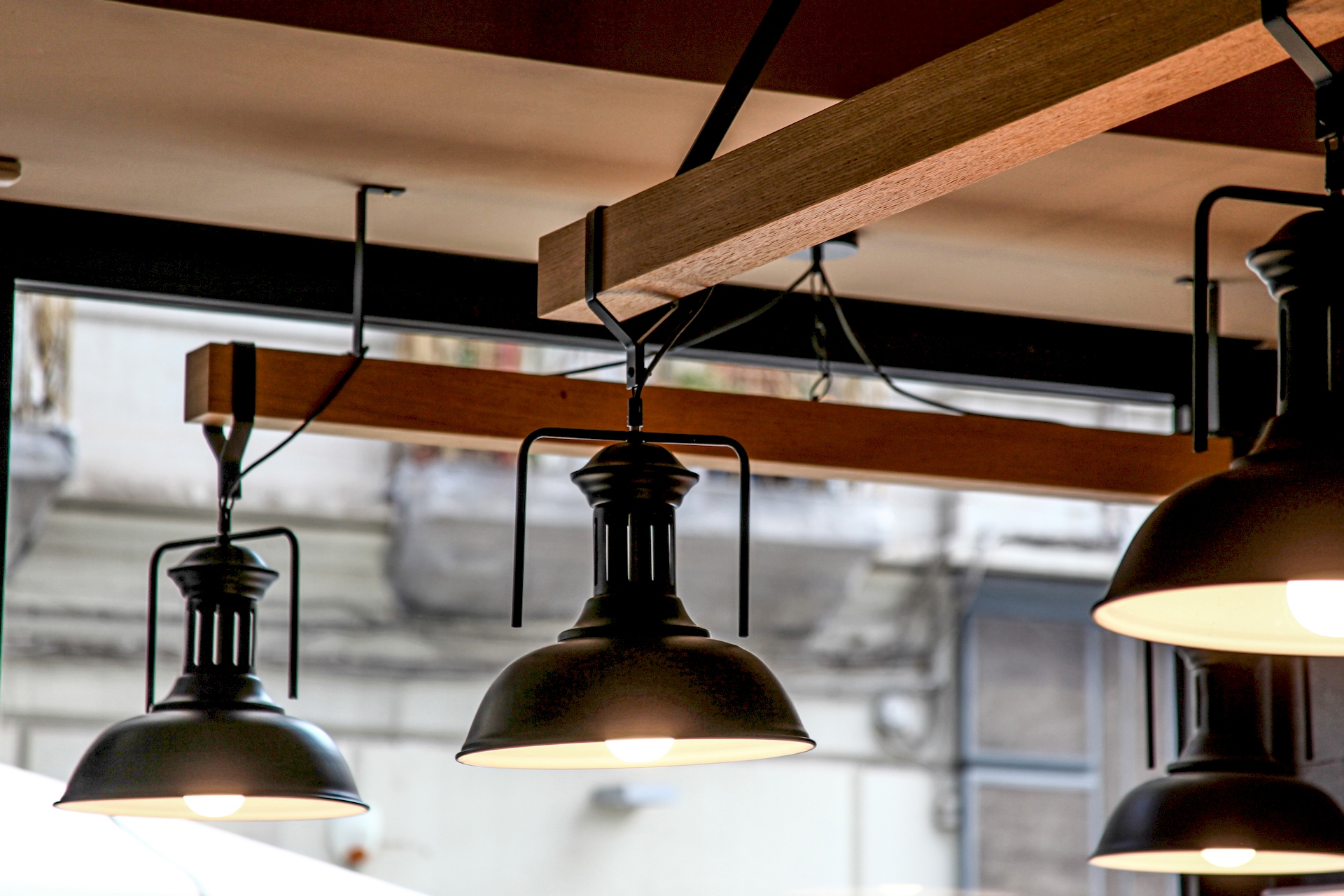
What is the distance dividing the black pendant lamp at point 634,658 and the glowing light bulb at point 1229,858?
1.28 m

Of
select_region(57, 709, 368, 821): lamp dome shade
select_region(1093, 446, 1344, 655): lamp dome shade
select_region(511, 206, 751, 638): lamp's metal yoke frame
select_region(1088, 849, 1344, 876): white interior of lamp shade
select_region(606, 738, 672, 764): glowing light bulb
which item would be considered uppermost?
select_region(511, 206, 751, 638): lamp's metal yoke frame

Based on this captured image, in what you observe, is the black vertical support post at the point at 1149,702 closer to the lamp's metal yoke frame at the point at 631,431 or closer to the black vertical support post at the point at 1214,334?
the black vertical support post at the point at 1214,334

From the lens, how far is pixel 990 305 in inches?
118

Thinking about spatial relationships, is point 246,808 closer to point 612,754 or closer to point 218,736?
point 218,736

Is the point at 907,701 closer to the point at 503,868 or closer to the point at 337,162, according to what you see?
the point at 503,868

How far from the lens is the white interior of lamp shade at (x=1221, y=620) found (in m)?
1.17

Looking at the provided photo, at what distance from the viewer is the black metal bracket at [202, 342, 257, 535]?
7.28ft

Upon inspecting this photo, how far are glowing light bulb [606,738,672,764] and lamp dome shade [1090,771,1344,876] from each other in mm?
1307

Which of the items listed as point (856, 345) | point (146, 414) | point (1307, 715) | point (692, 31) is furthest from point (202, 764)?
point (146, 414)

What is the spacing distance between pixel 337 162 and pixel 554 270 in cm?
96

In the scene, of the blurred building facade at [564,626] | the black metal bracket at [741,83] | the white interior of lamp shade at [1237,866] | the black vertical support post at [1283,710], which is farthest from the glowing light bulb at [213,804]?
the blurred building facade at [564,626]

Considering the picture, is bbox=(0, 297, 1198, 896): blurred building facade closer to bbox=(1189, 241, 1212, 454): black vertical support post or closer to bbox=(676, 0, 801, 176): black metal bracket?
bbox=(676, 0, 801, 176): black metal bracket

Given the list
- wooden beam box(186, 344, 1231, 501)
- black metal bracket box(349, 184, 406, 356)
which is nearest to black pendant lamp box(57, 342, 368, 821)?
wooden beam box(186, 344, 1231, 501)

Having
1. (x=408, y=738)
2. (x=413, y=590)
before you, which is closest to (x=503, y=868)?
(x=408, y=738)
